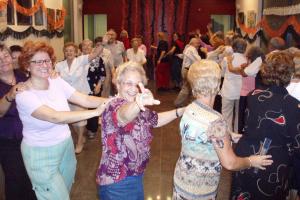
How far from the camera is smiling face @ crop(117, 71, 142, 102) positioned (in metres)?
1.94

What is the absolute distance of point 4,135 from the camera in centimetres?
262

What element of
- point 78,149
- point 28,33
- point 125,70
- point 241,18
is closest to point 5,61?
point 125,70

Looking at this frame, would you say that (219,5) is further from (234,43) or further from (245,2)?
(234,43)

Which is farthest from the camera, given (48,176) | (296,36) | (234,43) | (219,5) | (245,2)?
(219,5)

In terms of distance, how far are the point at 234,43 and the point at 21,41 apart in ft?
11.4

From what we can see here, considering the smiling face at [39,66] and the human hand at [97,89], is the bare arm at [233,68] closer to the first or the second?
the human hand at [97,89]

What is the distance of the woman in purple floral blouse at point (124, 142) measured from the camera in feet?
6.33

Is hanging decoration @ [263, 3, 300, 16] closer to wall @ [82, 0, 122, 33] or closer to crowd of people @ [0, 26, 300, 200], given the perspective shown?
crowd of people @ [0, 26, 300, 200]

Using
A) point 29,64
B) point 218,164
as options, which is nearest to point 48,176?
point 29,64

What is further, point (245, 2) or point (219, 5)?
point (219, 5)

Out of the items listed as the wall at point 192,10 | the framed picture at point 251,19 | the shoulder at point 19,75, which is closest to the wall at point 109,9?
the wall at point 192,10

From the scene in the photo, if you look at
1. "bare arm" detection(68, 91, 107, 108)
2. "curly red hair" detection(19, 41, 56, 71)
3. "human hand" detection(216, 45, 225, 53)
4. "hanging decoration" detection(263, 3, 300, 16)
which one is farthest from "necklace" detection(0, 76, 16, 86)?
"hanging decoration" detection(263, 3, 300, 16)

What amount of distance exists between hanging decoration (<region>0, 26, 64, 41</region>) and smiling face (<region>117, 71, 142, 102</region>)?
385cm

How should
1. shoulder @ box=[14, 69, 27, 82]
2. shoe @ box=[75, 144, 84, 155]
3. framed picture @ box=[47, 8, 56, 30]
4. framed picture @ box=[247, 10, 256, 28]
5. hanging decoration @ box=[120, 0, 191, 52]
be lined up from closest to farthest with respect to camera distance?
shoulder @ box=[14, 69, 27, 82] < shoe @ box=[75, 144, 84, 155] < framed picture @ box=[47, 8, 56, 30] < framed picture @ box=[247, 10, 256, 28] < hanging decoration @ box=[120, 0, 191, 52]
